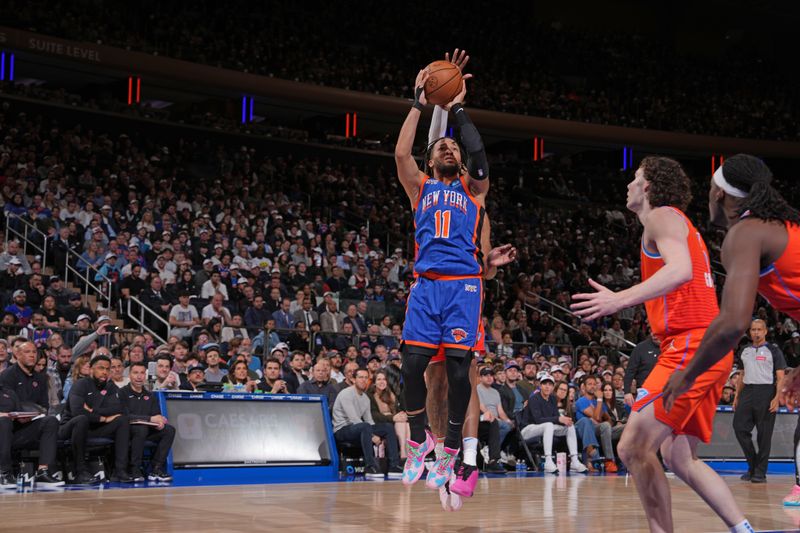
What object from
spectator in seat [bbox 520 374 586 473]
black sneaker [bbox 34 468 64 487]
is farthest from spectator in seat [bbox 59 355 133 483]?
spectator in seat [bbox 520 374 586 473]

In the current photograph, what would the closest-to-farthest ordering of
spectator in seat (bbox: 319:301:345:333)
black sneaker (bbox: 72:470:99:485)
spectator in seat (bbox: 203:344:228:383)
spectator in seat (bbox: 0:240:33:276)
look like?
black sneaker (bbox: 72:470:99:485) < spectator in seat (bbox: 203:344:228:383) < spectator in seat (bbox: 0:240:33:276) < spectator in seat (bbox: 319:301:345:333)

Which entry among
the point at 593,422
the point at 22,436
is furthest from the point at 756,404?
the point at 22,436

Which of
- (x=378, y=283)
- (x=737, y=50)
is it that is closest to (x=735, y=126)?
(x=737, y=50)

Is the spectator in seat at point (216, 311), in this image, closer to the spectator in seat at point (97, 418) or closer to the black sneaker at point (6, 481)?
the spectator in seat at point (97, 418)

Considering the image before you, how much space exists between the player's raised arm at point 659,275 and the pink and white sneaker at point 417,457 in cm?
237

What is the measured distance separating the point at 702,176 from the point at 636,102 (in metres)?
4.29

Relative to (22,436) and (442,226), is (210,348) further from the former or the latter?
(442,226)

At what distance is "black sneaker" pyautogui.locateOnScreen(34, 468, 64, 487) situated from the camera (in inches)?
399

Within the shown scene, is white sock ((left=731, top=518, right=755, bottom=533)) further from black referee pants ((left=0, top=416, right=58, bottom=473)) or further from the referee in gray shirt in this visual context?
the referee in gray shirt

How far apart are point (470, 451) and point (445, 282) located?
4.08 feet

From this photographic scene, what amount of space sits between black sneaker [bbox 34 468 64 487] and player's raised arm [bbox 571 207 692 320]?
7407 mm

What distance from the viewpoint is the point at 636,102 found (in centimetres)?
3753

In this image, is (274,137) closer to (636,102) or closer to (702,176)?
(636,102)

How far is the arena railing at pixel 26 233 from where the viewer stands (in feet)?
57.0
